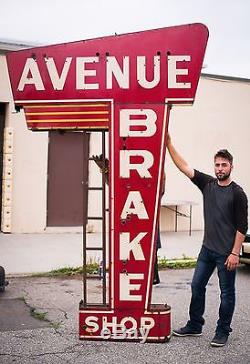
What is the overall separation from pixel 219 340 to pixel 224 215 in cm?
119

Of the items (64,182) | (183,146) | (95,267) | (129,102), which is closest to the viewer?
(129,102)

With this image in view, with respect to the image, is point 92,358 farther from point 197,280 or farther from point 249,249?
point 249,249

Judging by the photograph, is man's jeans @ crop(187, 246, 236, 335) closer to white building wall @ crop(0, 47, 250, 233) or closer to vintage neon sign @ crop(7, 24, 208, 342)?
vintage neon sign @ crop(7, 24, 208, 342)

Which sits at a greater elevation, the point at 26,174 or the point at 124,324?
Result: the point at 26,174

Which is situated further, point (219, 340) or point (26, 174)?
point (26, 174)

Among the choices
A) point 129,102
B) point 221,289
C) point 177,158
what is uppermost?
point 129,102

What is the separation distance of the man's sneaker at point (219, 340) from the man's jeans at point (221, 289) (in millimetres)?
36

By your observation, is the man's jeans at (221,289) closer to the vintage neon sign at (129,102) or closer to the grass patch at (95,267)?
the vintage neon sign at (129,102)

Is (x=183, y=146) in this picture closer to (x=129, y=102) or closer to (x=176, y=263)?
(x=176, y=263)

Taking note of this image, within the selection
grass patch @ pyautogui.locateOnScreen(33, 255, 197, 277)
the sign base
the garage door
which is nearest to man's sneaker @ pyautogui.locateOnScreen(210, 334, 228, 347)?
the sign base

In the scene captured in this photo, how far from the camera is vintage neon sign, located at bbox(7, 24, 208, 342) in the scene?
4.14 meters

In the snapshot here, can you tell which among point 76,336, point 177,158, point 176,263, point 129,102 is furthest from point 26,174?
point 129,102

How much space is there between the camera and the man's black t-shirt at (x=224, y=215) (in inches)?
168

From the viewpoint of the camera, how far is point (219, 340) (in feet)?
14.3
